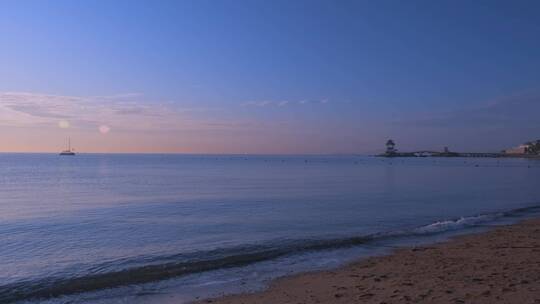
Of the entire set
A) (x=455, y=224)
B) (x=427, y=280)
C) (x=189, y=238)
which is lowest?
(x=455, y=224)

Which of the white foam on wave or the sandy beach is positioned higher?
the sandy beach

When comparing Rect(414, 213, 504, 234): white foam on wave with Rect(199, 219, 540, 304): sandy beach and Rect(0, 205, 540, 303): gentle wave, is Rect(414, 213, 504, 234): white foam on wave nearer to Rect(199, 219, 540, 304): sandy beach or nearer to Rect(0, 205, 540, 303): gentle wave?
Rect(0, 205, 540, 303): gentle wave

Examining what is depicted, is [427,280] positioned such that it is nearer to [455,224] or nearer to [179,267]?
[179,267]

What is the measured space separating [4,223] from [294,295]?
21.0 meters

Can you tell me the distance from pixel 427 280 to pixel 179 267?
7913 mm

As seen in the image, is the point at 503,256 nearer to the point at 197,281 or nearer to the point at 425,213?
the point at 197,281

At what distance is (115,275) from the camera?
15.3m

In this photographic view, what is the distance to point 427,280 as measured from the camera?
13.2m

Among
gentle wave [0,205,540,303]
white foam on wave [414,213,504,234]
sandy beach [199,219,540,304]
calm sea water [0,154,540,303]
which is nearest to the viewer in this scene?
sandy beach [199,219,540,304]

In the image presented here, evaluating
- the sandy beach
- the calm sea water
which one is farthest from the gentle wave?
the sandy beach

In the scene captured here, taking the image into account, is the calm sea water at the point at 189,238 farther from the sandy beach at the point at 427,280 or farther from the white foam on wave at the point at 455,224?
the sandy beach at the point at 427,280

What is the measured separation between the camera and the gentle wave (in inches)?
539

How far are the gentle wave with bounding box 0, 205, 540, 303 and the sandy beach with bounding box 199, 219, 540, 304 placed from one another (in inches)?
127

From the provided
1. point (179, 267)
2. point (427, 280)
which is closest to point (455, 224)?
point (427, 280)
